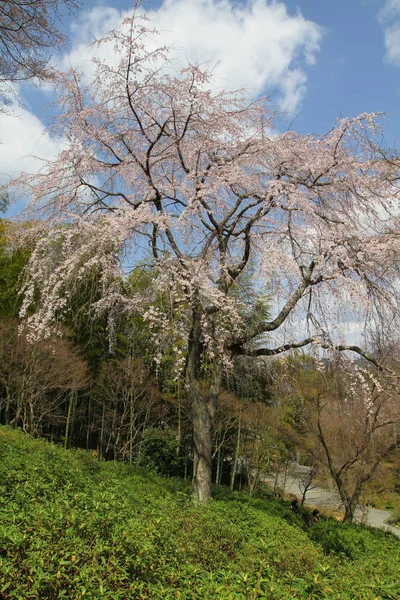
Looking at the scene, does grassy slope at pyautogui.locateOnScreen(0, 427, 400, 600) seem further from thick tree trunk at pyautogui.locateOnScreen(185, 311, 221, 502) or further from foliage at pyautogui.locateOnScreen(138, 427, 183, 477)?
foliage at pyautogui.locateOnScreen(138, 427, 183, 477)

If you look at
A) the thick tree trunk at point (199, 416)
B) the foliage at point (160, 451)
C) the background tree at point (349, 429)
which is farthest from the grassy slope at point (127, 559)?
the foliage at point (160, 451)

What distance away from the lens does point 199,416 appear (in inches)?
271

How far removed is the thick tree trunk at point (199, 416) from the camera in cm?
675

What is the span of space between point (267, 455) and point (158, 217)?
513 inches

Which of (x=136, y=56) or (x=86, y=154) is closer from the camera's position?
(x=136, y=56)

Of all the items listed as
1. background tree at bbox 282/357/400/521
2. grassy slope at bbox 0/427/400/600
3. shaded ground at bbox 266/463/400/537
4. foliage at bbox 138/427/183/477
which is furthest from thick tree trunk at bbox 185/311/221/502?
shaded ground at bbox 266/463/400/537

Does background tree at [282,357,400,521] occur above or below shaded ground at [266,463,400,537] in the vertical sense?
above

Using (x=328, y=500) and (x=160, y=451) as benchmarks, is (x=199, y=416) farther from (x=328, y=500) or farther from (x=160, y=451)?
(x=328, y=500)

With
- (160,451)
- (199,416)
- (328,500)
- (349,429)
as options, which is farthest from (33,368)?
(328,500)

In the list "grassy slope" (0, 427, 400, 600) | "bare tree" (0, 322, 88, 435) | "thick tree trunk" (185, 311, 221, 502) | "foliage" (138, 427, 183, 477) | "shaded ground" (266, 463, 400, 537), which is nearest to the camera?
"grassy slope" (0, 427, 400, 600)

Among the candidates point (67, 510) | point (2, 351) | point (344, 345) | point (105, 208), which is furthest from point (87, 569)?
point (2, 351)

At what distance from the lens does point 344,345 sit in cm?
619

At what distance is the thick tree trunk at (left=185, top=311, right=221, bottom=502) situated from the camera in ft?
22.1

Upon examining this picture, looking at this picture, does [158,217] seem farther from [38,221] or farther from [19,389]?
[19,389]
